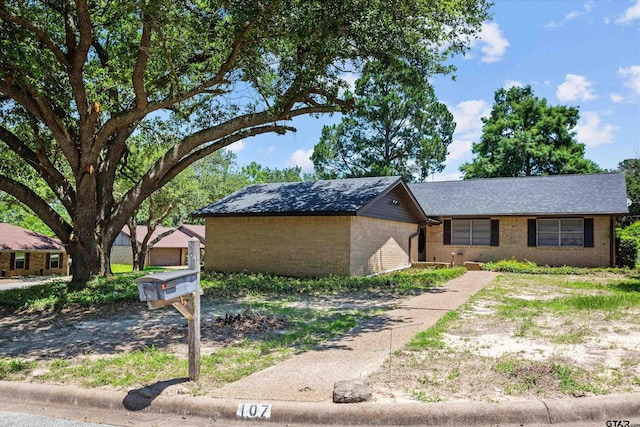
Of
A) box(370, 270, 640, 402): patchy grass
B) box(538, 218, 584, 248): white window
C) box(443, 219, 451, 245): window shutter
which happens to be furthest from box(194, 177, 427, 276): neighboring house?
box(370, 270, 640, 402): patchy grass

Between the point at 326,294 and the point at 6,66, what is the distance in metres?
9.34

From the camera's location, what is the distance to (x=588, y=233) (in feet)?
68.4

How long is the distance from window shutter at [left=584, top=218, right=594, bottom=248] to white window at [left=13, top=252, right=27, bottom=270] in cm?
3686

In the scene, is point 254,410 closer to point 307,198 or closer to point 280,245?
point 280,245

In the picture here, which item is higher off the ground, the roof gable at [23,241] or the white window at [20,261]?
the roof gable at [23,241]

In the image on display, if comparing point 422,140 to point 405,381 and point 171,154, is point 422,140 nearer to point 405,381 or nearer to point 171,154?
point 171,154

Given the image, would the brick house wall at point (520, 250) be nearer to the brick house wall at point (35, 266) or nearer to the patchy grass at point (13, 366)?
the patchy grass at point (13, 366)

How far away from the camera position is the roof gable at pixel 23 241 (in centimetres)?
3428

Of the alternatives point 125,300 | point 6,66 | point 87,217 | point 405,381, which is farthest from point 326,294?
point 6,66

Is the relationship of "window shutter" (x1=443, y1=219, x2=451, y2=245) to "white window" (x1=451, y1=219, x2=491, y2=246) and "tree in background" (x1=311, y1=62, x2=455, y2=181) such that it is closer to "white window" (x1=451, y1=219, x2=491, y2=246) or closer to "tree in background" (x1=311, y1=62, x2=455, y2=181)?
"white window" (x1=451, y1=219, x2=491, y2=246)

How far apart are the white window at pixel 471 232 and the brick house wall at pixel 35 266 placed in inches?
1221

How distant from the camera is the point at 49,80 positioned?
1273cm

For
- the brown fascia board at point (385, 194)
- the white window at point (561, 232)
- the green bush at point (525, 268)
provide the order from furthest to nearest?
the white window at point (561, 232) → the green bush at point (525, 268) → the brown fascia board at point (385, 194)

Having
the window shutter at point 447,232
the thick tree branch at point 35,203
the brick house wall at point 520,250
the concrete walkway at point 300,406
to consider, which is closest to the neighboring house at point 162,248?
the brick house wall at point 520,250
